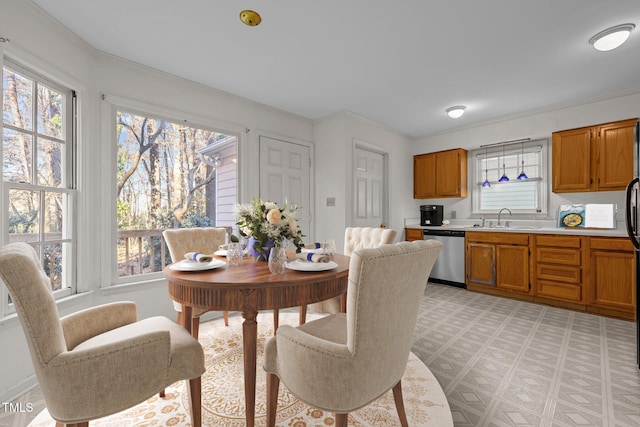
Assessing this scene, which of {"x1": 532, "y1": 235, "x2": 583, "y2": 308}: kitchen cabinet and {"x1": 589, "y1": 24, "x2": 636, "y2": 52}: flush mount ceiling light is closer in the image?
{"x1": 589, "y1": 24, "x2": 636, "y2": 52}: flush mount ceiling light

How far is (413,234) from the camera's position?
191 inches

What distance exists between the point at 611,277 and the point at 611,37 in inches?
95.2

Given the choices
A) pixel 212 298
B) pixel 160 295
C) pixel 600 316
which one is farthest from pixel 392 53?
pixel 600 316

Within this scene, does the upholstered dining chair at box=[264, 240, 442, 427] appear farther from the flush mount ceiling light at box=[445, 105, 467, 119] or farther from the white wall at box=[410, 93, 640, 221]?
the white wall at box=[410, 93, 640, 221]

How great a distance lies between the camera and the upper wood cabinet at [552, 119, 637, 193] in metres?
3.21

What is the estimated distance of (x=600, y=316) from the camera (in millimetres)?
3117

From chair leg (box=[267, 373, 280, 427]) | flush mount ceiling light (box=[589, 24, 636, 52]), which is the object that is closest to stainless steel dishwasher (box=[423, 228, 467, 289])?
flush mount ceiling light (box=[589, 24, 636, 52])

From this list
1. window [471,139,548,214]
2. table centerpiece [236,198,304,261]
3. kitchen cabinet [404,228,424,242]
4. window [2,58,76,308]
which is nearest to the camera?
table centerpiece [236,198,304,261]

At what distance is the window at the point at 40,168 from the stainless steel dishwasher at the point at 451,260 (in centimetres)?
452

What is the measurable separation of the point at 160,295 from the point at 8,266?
6.80 feet

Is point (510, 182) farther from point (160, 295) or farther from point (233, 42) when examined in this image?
point (160, 295)

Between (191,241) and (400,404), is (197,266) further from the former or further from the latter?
(400,404)

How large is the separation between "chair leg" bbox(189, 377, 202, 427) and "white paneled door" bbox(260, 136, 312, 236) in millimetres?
2485

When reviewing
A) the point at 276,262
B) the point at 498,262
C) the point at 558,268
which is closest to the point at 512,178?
the point at 498,262
